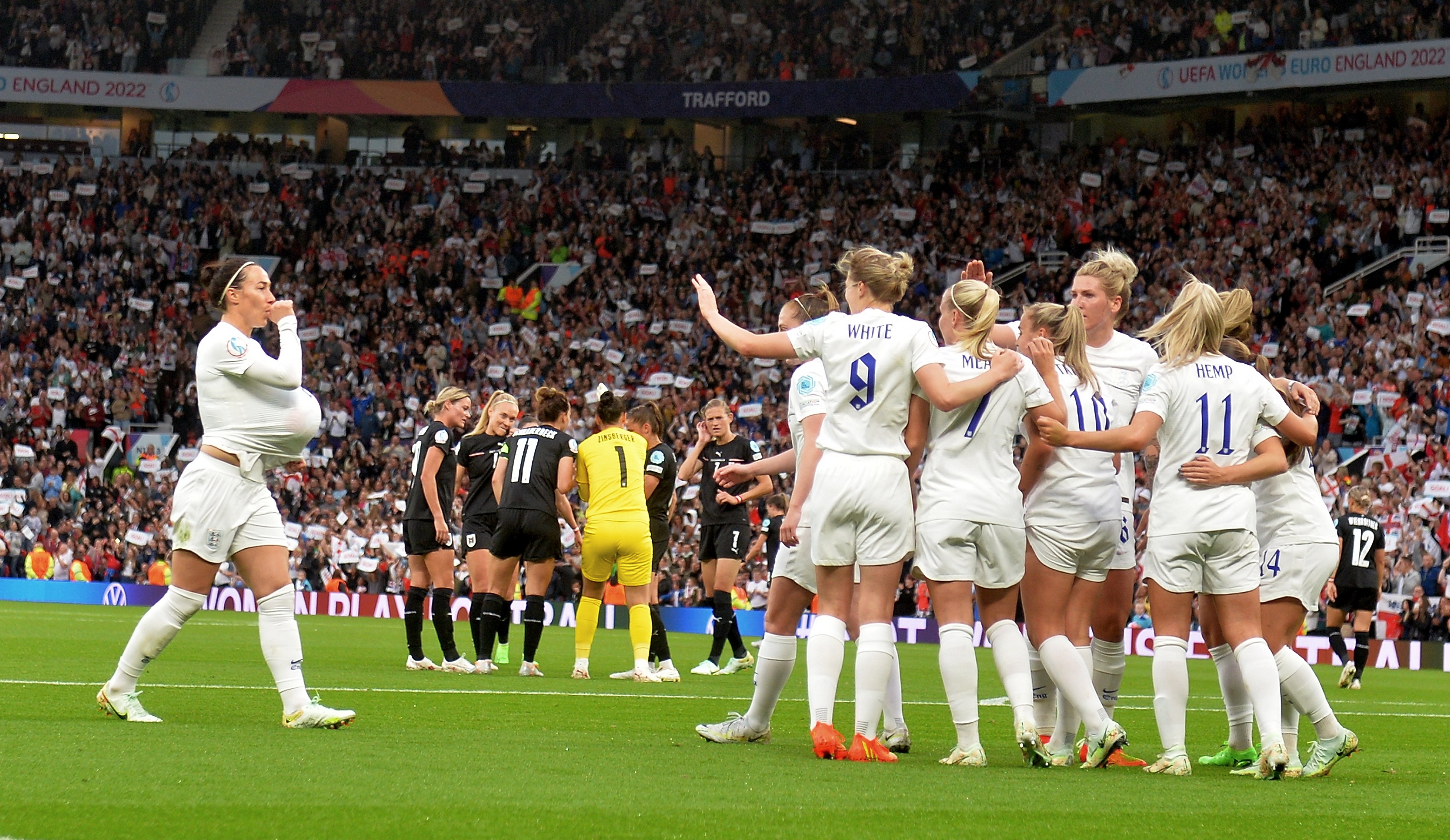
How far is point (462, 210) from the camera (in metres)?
40.2

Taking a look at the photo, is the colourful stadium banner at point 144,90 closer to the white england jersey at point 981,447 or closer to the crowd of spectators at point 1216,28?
the crowd of spectators at point 1216,28

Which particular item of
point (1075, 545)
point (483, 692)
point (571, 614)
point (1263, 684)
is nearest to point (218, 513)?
point (483, 692)

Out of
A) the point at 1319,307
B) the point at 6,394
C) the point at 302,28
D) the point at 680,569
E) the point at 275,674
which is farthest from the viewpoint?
the point at 302,28

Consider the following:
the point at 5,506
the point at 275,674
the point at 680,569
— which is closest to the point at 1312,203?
the point at 680,569

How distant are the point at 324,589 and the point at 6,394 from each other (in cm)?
1114

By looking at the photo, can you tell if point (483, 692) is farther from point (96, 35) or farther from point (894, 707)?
point (96, 35)

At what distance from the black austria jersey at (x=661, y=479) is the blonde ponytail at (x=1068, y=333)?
5873 millimetres

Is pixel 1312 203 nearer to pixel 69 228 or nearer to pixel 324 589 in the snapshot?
pixel 324 589

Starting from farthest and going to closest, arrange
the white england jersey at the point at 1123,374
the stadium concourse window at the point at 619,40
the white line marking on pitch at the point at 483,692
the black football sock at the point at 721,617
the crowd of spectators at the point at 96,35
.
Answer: the crowd of spectators at the point at 96,35 < the stadium concourse window at the point at 619,40 < the black football sock at the point at 721,617 < the white line marking on pitch at the point at 483,692 < the white england jersey at the point at 1123,374

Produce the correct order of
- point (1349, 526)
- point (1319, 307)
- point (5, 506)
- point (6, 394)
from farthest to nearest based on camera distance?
point (6, 394), point (5, 506), point (1319, 307), point (1349, 526)

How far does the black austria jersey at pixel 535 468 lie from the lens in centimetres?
1299

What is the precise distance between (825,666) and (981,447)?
3.88ft

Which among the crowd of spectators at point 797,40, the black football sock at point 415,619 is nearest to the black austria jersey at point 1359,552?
the black football sock at point 415,619

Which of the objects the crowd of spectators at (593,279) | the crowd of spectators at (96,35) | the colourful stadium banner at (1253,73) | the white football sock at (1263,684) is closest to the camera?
the white football sock at (1263,684)
